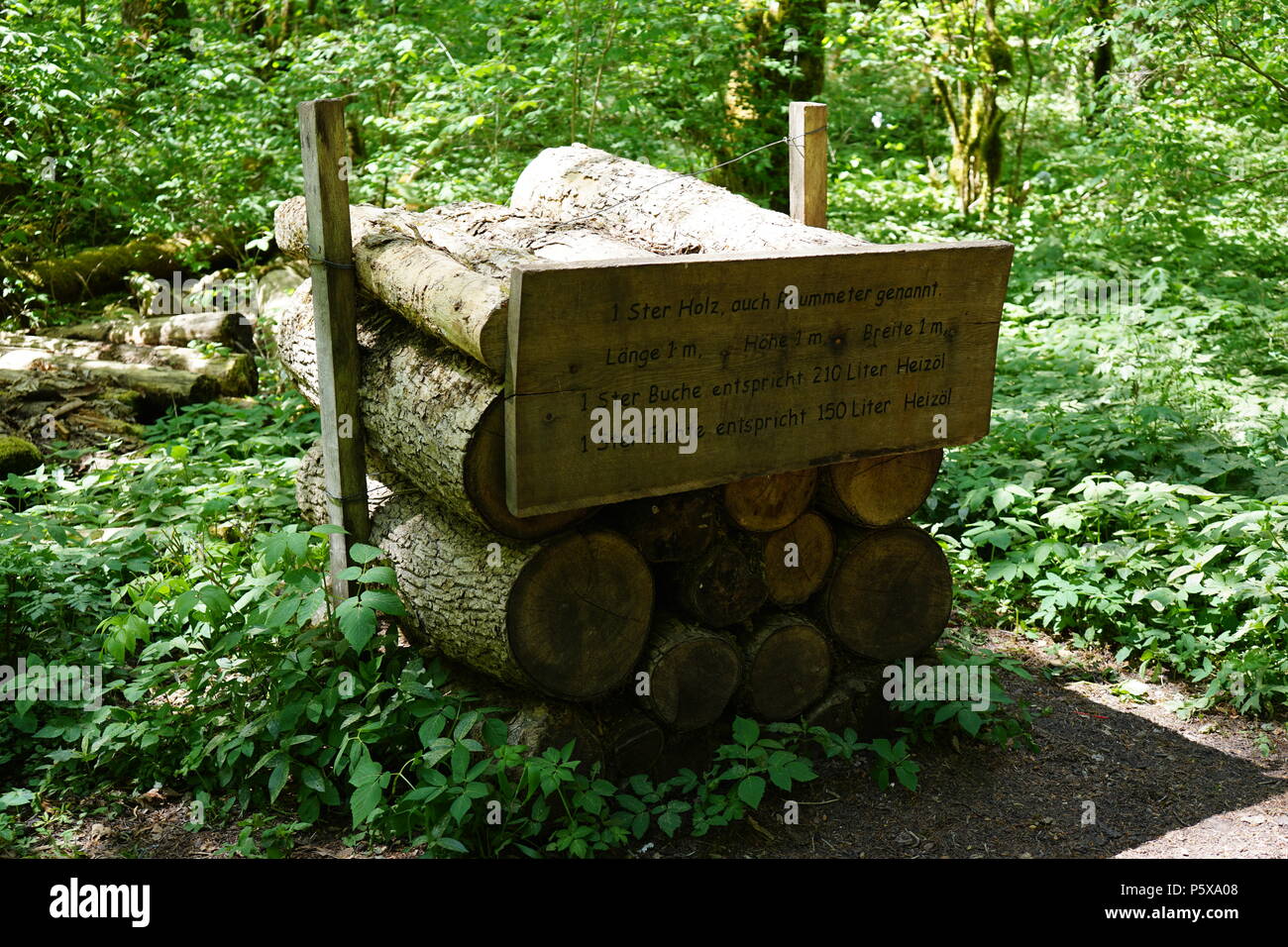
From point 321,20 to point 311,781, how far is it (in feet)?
33.5

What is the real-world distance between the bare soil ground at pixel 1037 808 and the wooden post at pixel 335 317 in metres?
1.09

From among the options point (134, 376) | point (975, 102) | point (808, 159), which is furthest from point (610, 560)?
point (975, 102)

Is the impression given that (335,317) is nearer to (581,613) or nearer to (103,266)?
(581,613)

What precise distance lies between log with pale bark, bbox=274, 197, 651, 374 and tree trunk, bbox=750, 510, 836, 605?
1.14 m

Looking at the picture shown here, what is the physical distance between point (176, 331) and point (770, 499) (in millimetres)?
6808

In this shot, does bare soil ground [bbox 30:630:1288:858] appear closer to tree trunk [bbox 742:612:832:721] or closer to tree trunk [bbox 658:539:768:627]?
tree trunk [bbox 742:612:832:721]

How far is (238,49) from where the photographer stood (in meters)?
9.14

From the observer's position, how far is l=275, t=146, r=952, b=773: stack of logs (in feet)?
11.2

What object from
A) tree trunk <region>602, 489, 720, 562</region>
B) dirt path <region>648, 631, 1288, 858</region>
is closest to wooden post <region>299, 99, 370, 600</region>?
tree trunk <region>602, 489, 720, 562</region>

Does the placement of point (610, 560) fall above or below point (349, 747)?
above

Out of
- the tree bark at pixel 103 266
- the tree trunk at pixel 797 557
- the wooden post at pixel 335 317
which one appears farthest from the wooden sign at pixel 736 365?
the tree bark at pixel 103 266

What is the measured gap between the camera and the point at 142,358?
27.8ft

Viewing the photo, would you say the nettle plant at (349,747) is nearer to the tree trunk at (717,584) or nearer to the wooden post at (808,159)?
the tree trunk at (717,584)
